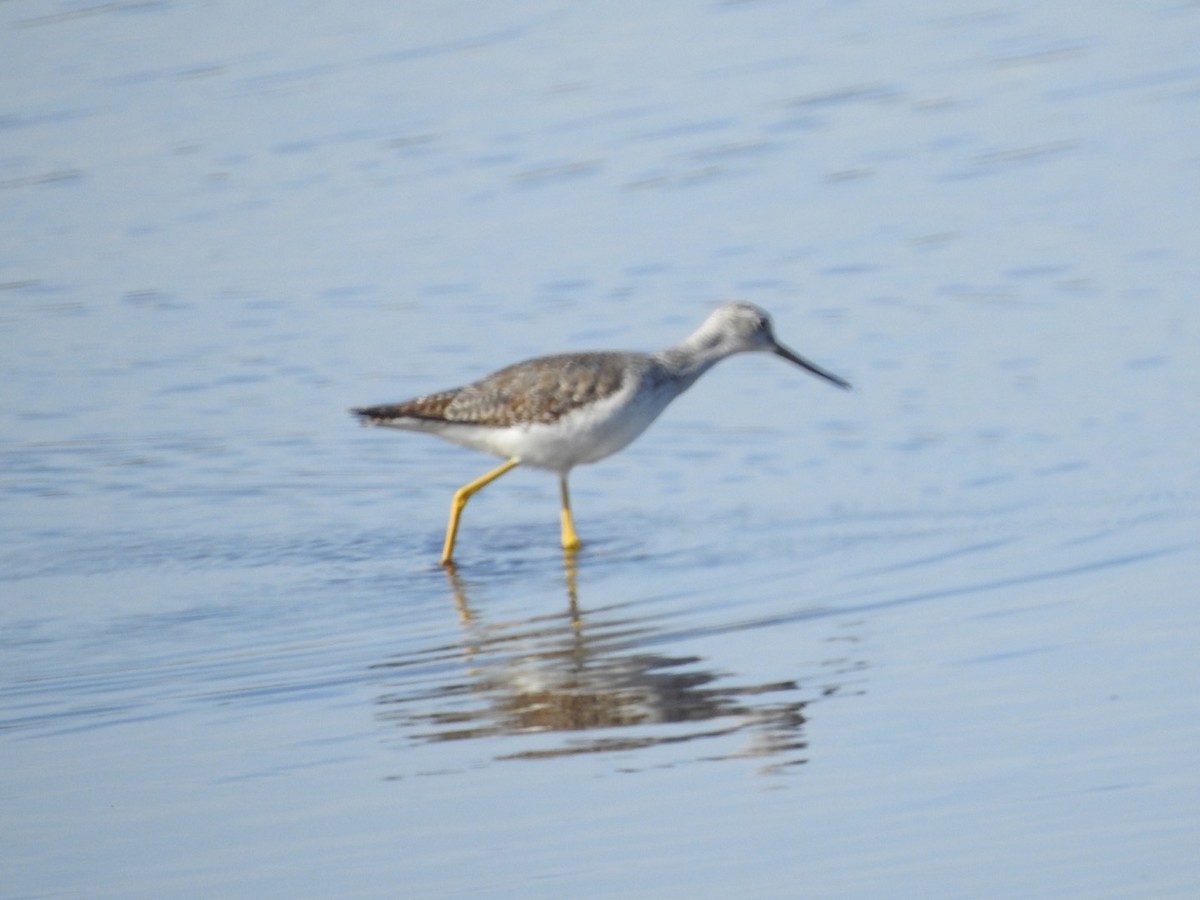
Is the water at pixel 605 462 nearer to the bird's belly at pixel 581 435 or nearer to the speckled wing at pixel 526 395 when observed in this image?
the bird's belly at pixel 581 435

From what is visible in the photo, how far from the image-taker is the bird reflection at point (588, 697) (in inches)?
252

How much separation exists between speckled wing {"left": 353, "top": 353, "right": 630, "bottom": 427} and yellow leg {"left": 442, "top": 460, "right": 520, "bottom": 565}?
0.30 m

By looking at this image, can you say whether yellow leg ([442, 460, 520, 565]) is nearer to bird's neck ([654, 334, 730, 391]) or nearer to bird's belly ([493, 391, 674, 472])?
bird's belly ([493, 391, 674, 472])

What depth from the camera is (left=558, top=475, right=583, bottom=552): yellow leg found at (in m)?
9.29

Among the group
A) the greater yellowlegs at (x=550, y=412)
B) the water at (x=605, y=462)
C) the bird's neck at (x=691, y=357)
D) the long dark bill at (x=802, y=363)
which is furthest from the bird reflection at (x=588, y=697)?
the long dark bill at (x=802, y=363)

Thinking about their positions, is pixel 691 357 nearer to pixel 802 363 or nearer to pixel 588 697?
pixel 802 363

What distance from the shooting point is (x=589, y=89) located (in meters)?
16.8

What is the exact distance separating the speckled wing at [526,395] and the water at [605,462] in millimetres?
545

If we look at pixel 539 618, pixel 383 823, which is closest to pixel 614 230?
pixel 539 618

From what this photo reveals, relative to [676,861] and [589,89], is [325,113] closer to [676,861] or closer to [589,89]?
[589,89]

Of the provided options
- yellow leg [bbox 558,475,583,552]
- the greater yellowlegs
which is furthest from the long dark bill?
yellow leg [bbox 558,475,583,552]

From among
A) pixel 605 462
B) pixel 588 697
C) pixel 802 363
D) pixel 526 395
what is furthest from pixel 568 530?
pixel 588 697

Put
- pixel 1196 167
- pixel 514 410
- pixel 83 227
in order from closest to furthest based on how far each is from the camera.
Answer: pixel 514 410 < pixel 1196 167 < pixel 83 227

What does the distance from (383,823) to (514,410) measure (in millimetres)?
3992
